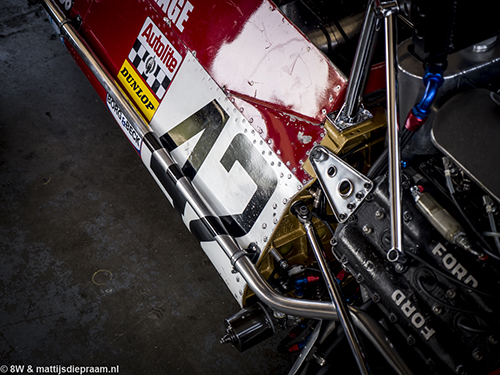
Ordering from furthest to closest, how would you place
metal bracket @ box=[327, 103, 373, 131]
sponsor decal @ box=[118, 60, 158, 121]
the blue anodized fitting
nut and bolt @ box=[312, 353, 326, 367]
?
1. sponsor decal @ box=[118, 60, 158, 121]
2. nut and bolt @ box=[312, 353, 326, 367]
3. metal bracket @ box=[327, 103, 373, 131]
4. the blue anodized fitting

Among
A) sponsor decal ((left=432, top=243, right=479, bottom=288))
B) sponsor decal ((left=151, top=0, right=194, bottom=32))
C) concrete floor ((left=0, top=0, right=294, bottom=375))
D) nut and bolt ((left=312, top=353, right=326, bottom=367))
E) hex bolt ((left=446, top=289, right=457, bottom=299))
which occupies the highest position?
sponsor decal ((left=151, top=0, right=194, bottom=32))

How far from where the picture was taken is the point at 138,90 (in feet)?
7.29

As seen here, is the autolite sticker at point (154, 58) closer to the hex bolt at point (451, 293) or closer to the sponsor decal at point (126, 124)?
the sponsor decal at point (126, 124)

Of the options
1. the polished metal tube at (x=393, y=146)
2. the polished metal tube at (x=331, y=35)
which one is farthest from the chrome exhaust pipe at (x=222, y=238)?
the polished metal tube at (x=331, y=35)

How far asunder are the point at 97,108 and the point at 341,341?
2.20 m

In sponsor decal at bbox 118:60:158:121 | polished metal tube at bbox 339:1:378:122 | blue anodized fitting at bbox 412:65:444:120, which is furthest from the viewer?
sponsor decal at bbox 118:60:158:121

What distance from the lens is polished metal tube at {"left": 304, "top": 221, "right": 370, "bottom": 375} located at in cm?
134

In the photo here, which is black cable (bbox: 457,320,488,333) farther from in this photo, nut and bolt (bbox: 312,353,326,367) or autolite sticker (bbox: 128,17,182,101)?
autolite sticker (bbox: 128,17,182,101)

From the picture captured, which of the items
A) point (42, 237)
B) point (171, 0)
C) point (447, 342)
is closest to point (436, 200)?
point (447, 342)

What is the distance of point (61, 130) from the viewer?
2.84 meters

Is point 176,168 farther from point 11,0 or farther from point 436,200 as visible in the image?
point 11,0

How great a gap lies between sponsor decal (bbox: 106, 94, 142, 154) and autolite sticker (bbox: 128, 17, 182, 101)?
0.75 ft

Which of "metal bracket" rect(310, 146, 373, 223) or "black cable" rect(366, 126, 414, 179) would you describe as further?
"metal bracket" rect(310, 146, 373, 223)

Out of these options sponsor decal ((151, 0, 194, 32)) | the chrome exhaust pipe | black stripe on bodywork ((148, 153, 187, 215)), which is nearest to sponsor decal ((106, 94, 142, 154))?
the chrome exhaust pipe
